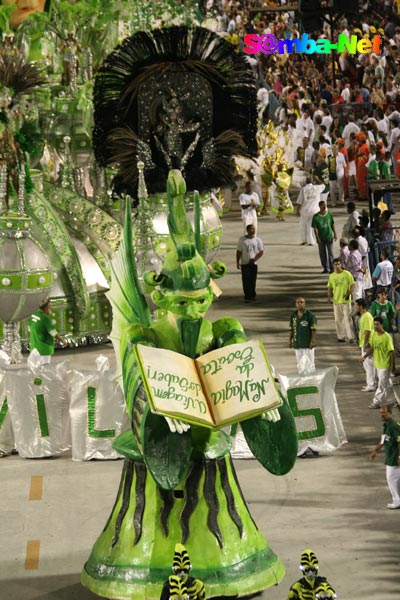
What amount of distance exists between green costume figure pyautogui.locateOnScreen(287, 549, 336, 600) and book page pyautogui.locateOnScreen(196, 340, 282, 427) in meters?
1.34

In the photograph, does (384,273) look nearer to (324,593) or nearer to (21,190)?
(21,190)

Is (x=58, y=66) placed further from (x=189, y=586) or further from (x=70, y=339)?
(x=189, y=586)

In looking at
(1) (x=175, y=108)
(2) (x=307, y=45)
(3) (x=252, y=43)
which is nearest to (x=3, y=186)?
(1) (x=175, y=108)

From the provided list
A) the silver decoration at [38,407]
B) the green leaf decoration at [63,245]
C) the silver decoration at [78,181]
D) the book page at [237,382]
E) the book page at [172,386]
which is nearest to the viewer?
the book page at [172,386]

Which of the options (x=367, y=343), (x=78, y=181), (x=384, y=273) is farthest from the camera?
(x=78, y=181)

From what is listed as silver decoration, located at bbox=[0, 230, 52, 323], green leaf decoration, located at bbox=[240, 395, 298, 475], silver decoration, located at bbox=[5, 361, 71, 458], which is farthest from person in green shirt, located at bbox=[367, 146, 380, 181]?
green leaf decoration, located at bbox=[240, 395, 298, 475]

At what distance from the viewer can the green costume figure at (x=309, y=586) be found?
11992 millimetres

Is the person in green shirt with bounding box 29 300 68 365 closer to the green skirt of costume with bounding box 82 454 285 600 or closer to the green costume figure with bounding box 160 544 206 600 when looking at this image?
the green skirt of costume with bounding box 82 454 285 600

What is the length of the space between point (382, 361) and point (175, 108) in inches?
198

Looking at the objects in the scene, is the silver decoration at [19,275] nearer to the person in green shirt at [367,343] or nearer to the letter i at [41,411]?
the letter i at [41,411]

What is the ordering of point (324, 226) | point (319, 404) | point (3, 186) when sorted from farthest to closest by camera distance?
point (324, 226)
point (3, 186)
point (319, 404)

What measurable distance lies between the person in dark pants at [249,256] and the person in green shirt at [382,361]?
6025 mm

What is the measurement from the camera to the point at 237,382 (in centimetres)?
1317

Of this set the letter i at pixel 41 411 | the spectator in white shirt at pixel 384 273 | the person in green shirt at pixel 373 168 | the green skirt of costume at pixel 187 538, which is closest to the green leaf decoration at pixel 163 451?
the green skirt of costume at pixel 187 538
